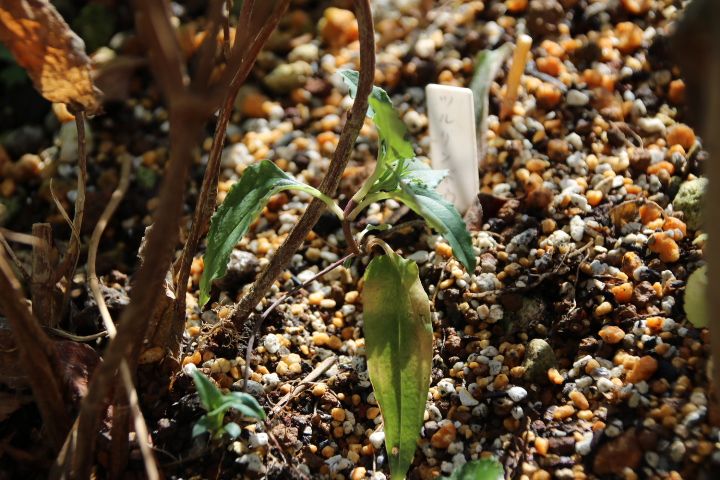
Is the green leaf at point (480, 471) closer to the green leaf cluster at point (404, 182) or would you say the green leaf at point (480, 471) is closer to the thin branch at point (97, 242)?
the green leaf cluster at point (404, 182)

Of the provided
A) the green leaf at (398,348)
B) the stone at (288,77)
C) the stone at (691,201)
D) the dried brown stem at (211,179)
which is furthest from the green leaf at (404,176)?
the stone at (288,77)


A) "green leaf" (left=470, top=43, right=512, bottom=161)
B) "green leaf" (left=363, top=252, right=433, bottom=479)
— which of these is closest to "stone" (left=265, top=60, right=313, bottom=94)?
"green leaf" (left=470, top=43, right=512, bottom=161)

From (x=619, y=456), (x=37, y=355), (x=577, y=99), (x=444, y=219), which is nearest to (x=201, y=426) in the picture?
(x=37, y=355)

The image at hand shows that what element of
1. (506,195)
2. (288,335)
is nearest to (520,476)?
(288,335)

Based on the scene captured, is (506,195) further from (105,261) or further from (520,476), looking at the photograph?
(105,261)

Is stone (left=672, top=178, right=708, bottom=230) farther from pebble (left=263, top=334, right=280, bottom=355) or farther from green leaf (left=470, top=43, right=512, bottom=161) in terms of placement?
pebble (left=263, top=334, right=280, bottom=355)

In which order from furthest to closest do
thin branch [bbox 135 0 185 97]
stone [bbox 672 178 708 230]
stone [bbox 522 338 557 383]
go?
1. stone [bbox 672 178 708 230]
2. stone [bbox 522 338 557 383]
3. thin branch [bbox 135 0 185 97]
